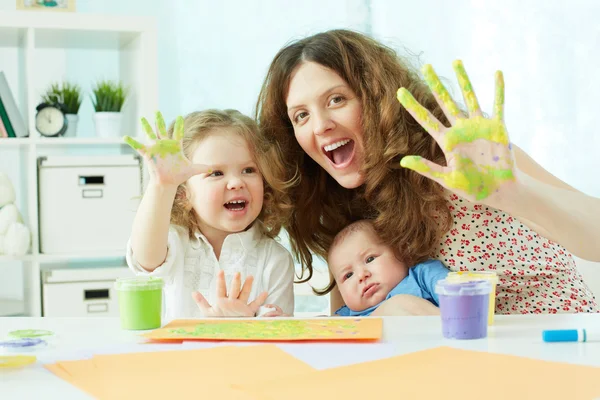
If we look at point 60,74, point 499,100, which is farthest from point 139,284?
point 60,74

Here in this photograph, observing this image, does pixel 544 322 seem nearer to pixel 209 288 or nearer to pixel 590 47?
pixel 209 288

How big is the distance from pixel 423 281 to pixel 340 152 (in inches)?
15.5

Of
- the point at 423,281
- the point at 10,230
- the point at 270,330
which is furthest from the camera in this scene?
the point at 10,230

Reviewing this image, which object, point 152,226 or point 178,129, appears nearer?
point 178,129

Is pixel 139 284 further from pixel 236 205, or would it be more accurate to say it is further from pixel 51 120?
pixel 51 120

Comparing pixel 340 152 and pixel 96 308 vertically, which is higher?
pixel 340 152

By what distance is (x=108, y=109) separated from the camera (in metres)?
2.97

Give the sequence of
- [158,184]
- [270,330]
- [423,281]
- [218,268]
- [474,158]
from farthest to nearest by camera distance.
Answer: [218,268], [423,281], [158,184], [270,330], [474,158]

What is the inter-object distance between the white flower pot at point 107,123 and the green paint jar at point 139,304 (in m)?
1.87

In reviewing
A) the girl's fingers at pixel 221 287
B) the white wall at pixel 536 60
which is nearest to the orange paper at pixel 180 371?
the girl's fingers at pixel 221 287

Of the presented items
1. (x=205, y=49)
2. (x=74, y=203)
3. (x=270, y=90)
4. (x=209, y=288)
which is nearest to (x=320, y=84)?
(x=270, y=90)

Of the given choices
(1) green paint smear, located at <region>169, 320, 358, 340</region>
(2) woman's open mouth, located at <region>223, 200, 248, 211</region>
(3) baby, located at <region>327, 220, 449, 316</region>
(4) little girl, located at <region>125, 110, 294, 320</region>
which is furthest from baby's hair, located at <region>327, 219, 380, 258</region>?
(1) green paint smear, located at <region>169, 320, 358, 340</region>

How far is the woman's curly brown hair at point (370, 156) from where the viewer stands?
66.1 inches

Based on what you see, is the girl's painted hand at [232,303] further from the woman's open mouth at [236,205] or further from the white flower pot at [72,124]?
the white flower pot at [72,124]
